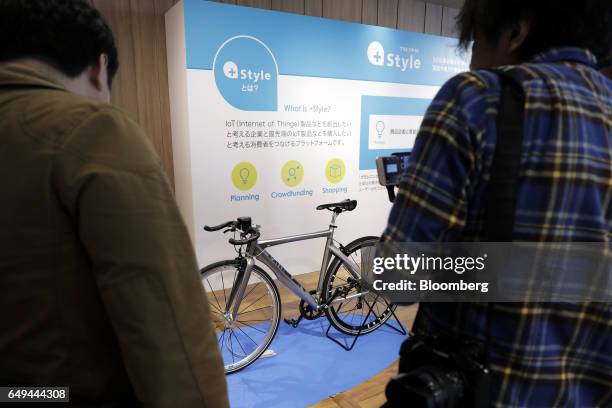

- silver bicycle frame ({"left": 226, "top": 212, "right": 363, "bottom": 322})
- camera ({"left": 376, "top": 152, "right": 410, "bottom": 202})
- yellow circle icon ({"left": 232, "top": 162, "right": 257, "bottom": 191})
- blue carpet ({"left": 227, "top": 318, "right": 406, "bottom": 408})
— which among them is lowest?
blue carpet ({"left": 227, "top": 318, "right": 406, "bottom": 408})

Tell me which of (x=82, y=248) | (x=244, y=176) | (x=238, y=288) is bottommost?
(x=238, y=288)

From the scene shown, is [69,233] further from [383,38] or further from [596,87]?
[383,38]

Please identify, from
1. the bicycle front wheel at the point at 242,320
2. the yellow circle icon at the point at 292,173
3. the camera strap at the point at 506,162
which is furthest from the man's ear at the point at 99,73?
the yellow circle icon at the point at 292,173

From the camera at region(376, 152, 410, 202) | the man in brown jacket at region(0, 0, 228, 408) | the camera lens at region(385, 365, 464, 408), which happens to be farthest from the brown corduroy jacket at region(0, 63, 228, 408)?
the camera at region(376, 152, 410, 202)

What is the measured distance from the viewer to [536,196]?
643 millimetres

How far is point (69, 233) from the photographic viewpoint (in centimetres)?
59

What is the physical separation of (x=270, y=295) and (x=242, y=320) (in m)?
0.52

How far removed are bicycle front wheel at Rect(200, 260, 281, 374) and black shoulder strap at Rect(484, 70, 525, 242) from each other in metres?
1.71

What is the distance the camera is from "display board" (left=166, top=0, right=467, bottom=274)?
2871mm

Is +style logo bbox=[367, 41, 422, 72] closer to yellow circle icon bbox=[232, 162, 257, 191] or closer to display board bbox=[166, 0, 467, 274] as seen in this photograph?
display board bbox=[166, 0, 467, 274]

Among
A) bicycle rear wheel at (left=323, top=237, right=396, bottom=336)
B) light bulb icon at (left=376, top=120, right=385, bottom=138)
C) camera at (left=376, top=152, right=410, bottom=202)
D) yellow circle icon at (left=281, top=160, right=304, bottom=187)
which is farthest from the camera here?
light bulb icon at (left=376, top=120, right=385, bottom=138)

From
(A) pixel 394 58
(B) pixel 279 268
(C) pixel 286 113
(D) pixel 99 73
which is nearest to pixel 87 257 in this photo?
(D) pixel 99 73

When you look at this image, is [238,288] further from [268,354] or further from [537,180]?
[537,180]

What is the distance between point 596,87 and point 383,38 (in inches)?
127
